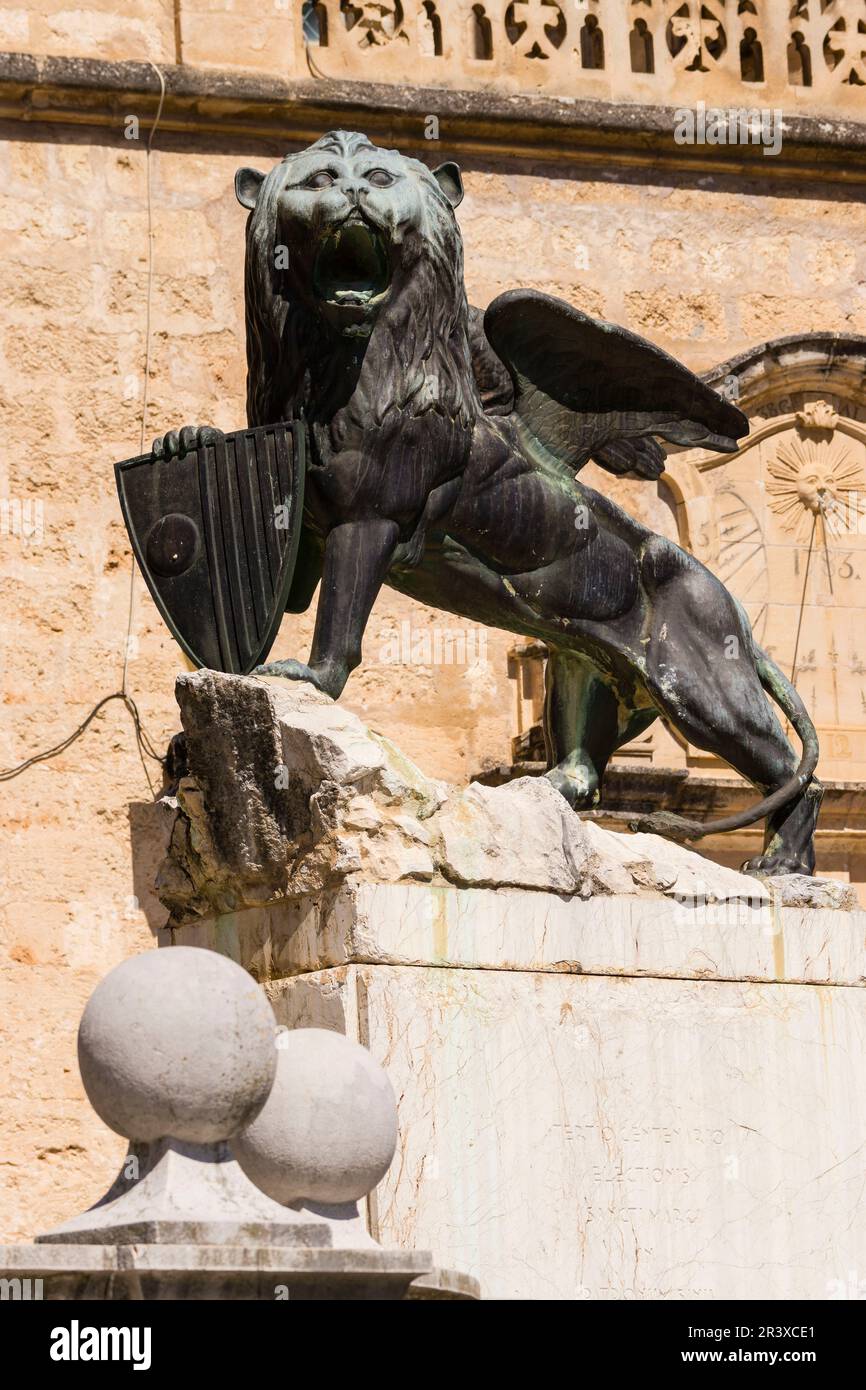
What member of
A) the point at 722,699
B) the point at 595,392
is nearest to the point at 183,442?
the point at 595,392

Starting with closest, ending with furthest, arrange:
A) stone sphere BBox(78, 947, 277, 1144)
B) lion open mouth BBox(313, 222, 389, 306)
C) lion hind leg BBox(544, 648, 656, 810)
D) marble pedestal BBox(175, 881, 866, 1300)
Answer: stone sphere BBox(78, 947, 277, 1144) < marble pedestal BBox(175, 881, 866, 1300) < lion open mouth BBox(313, 222, 389, 306) < lion hind leg BBox(544, 648, 656, 810)

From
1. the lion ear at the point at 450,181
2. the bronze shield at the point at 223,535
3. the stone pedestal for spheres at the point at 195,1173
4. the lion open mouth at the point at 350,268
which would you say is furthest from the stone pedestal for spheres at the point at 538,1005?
the lion ear at the point at 450,181

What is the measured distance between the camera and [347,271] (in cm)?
598

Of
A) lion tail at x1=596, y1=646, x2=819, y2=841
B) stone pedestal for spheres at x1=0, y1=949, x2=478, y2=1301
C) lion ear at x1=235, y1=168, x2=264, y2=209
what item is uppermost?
lion ear at x1=235, y1=168, x2=264, y2=209

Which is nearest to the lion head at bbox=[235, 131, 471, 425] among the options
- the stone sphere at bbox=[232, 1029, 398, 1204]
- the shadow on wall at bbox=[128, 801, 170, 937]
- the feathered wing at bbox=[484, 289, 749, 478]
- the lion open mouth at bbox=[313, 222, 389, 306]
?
the lion open mouth at bbox=[313, 222, 389, 306]

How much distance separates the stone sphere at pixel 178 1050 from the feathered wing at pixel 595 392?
2.62m

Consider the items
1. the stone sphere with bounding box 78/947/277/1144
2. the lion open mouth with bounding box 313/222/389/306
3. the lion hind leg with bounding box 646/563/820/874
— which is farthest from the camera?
the lion hind leg with bounding box 646/563/820/874

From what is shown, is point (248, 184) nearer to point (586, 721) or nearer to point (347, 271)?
point (347, 271)

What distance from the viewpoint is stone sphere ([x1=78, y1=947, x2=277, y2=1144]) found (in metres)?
4.20

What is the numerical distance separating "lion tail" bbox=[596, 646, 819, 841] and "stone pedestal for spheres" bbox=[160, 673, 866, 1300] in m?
0.46

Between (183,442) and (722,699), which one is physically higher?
(183,442)

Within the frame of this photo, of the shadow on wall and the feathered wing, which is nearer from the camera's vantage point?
the feathered wing

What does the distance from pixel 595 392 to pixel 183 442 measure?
118 centimetres

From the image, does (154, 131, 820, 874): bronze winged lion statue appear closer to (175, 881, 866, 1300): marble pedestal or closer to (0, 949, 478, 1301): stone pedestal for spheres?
(175, 881, 866, 1300): marble pedestal
